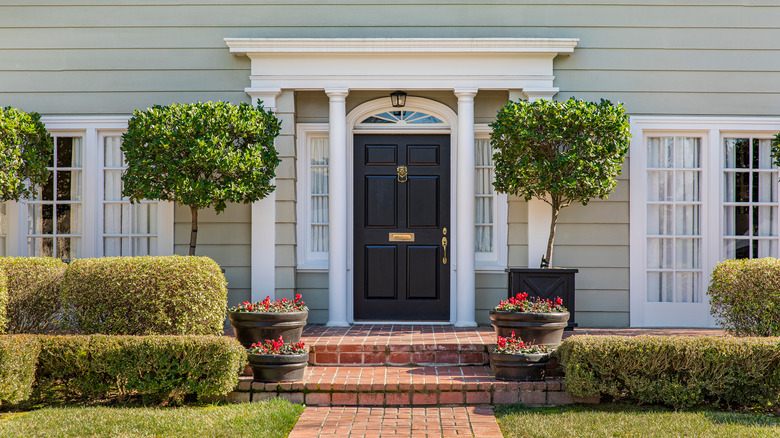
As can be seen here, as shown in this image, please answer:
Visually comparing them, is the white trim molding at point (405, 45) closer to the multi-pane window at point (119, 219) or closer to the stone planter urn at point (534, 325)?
the multi-pane window at point (119, 219)

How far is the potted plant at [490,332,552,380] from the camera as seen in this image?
5516mm

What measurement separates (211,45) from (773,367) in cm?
602

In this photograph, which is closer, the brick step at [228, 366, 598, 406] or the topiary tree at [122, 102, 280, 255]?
the brick step at [228, 366, 598, 406]

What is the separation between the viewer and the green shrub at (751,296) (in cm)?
580

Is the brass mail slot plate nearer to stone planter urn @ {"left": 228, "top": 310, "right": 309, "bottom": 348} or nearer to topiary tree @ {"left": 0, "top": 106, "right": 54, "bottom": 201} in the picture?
stone planter urn @ {"left": 228, "top": 310, "right": 309, "bottom": 348}

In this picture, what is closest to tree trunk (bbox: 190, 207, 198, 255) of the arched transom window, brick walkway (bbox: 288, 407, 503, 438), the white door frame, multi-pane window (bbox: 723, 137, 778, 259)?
the white door frame

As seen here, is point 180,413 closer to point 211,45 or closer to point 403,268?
point 403,268

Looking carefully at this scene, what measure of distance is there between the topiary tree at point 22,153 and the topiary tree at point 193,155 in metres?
1.03

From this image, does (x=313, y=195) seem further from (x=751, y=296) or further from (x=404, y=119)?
(x=751, y=296)

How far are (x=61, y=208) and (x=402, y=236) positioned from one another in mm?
3695

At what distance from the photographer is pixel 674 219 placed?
766cm

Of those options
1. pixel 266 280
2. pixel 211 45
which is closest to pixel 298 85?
Answer: pixel 211 45

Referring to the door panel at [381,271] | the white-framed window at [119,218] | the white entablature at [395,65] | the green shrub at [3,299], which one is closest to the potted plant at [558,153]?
the white entablature at [395,65]

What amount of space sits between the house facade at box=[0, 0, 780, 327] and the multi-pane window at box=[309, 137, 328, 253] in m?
0.11
